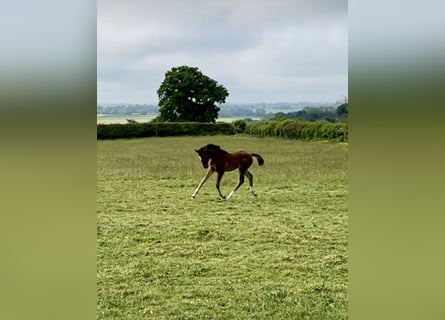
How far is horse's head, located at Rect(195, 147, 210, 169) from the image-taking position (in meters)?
2.24

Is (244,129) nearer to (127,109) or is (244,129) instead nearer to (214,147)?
(214,147)

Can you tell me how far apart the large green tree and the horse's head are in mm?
119

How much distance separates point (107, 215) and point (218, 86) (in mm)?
665

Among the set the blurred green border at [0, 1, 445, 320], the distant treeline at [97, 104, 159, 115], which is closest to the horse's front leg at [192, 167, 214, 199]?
the distant treeline at [97, 104, 159, 115]

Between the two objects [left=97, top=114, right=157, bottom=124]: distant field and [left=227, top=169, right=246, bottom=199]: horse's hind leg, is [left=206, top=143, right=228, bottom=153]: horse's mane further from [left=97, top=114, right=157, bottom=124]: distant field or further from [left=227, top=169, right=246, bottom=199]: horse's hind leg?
[left=97, top=114, right=157, bottom=124]: distant field

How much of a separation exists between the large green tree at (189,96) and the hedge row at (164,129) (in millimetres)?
26

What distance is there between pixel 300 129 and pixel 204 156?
0.40m

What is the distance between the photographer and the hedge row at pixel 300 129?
87.2 inches

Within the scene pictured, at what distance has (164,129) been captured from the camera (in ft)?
7.32

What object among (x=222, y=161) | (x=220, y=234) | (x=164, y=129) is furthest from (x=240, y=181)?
(x=164, y=129)

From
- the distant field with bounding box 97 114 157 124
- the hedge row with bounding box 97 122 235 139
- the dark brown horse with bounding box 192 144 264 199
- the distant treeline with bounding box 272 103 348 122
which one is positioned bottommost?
the dark brown horse with bounding box 192 144 264 199

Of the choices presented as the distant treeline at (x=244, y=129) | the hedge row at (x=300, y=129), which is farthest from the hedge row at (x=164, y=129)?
the hedge row at (x=300, y=129)
